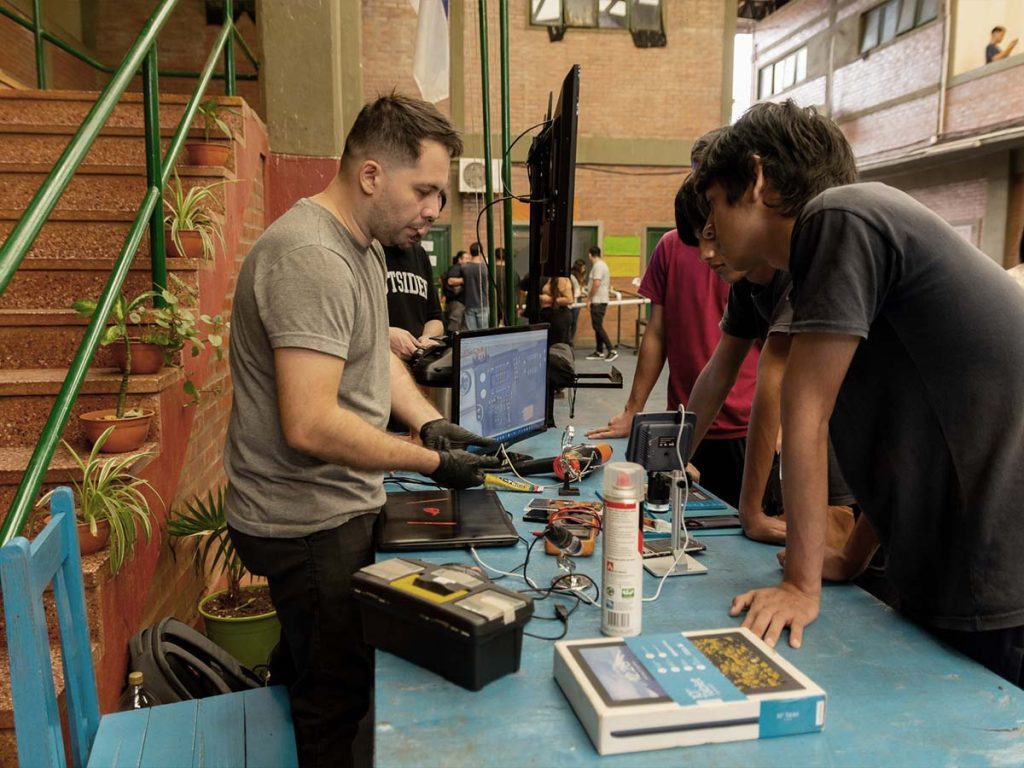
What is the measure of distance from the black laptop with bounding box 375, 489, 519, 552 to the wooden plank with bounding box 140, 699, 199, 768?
1.72 ft

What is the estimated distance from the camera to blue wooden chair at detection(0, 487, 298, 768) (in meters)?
1.06

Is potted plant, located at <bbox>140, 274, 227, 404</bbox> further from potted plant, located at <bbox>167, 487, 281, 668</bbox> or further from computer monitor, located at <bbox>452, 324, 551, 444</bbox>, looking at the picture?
computer monitor, located at <bbox>452, 324, 551, 444</bbox>

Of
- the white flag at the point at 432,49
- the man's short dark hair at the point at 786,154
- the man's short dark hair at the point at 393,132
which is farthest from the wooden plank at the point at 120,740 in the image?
the white flag at the point at 432,49

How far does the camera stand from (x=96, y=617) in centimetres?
186

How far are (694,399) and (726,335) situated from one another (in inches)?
7.9

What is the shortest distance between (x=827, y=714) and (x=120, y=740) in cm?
129

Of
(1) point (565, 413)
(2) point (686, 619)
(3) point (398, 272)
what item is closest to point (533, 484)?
(2) point (686, 619)

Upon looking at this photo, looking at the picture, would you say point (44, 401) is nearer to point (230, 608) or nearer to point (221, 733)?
point (230, 608)

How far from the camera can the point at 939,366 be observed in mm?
1203

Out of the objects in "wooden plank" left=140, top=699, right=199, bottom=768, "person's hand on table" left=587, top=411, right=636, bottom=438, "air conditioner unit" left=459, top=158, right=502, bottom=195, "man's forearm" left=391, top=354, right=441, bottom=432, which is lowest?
"wooden plank" left=140, top=699, right=199, bottom=768

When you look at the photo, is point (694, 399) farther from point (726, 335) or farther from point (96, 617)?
point (96, 617)

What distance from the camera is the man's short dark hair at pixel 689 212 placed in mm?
1927

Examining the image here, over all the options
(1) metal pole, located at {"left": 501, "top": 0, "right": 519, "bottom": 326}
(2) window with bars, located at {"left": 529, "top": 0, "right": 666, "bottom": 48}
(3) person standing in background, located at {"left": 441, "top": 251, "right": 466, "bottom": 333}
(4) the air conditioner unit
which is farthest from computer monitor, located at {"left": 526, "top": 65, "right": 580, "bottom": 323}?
(2) window with bars, located at {"left": 529, "top": 0, "right": 666, "bottom": 48}

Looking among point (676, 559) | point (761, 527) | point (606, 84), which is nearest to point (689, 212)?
point (761, 527)
